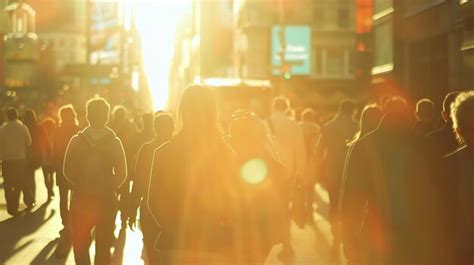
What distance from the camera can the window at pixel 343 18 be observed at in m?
66.5

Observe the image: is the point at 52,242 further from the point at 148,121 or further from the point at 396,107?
the point at 396,107

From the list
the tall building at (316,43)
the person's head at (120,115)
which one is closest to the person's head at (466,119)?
the person's head at (120,115)

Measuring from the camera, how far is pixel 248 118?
22.7 feet

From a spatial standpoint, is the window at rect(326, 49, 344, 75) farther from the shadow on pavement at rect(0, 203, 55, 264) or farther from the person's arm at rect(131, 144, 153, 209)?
the person's arm at rect(131, 144, 153, 209)

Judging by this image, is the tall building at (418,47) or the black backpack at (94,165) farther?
the tall building at (418,47)

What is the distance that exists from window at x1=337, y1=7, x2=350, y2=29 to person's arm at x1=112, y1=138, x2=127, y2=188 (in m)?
58.6

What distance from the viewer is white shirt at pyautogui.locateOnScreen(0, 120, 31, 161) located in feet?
55.5

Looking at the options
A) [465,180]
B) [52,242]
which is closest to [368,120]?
[465,180]

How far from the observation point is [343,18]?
6644cm

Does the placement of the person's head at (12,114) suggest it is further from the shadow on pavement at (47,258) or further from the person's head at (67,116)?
the person's head at (67,116)

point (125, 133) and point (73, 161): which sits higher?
point (125, 133)

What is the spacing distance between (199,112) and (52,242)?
803 cm

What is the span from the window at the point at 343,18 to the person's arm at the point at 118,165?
192 feet

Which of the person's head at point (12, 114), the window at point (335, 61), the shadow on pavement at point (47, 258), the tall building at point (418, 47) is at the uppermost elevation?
the window at point (335, 61)
